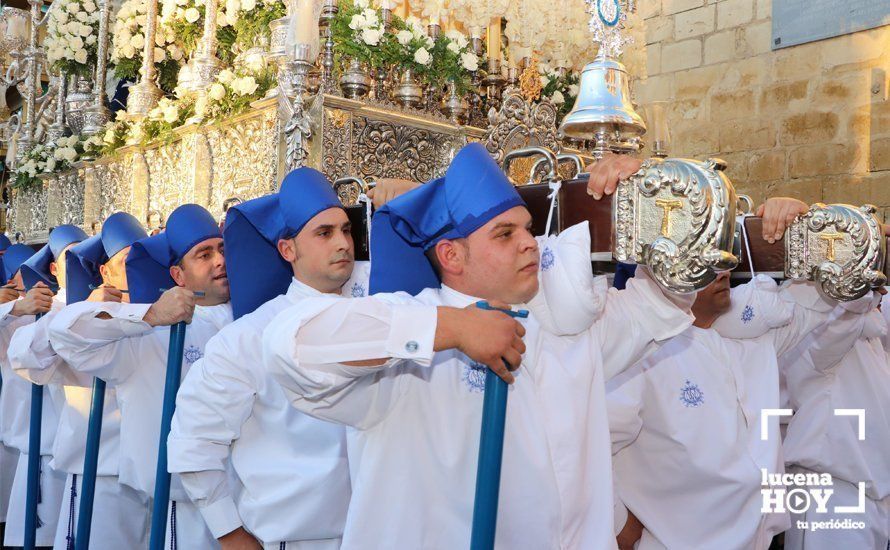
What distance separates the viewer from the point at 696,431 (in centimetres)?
329

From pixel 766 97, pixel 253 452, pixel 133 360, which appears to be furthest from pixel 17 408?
pixel 766 97

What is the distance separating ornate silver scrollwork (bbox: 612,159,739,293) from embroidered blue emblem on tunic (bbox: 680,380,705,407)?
154 centimetres

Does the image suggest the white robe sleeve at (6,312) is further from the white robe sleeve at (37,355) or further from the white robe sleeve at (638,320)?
the white robe sleeve at (638,320)

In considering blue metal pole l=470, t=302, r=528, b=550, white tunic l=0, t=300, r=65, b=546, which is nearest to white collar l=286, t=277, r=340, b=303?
blue metal pole l=470, t=302, r=528, b=550

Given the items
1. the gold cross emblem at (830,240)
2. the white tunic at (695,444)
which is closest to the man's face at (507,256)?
the gold cross emblem at (830,240)

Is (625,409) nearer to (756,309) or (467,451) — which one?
(756,309)

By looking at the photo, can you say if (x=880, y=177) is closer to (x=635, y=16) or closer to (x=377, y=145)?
(x=635, y=16)

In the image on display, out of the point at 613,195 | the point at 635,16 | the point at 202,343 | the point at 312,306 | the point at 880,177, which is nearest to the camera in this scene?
the point at 312,306

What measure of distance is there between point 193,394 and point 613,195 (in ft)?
4.98

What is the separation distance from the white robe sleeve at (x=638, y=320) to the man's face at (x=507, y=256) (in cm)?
27

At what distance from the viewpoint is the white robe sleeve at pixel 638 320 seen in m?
2.36

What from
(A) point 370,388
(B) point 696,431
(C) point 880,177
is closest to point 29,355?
(A) point 370,388

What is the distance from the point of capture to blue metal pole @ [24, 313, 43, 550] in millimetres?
Answer: 4824

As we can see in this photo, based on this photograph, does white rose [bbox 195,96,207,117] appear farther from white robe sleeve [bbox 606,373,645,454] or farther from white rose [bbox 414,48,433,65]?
white robe sleeve [bbox 606,373,645,454]
